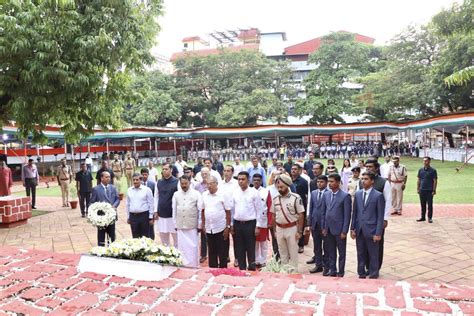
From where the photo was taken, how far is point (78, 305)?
2877 millimetres

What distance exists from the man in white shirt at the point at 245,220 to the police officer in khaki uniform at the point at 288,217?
0.36m

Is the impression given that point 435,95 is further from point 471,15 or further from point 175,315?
point 175,315

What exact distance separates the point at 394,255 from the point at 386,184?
145cm

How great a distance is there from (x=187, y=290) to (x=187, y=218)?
2693 mm

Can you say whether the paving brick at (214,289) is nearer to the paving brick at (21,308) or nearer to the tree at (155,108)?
the paving brick at (21,308)

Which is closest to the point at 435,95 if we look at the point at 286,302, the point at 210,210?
the point at 210,210

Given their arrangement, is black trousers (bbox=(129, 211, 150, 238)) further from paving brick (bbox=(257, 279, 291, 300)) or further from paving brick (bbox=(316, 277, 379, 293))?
paving brick (bbox=(316, 277, 379, 293))

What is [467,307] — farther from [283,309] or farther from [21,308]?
[21,308]

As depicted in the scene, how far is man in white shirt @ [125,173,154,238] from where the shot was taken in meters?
6.47

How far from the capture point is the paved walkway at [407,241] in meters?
5.79

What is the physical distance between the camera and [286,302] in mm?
2750

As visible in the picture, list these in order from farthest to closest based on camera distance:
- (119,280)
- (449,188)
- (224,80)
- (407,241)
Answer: (224,80) < (449,188) < (407,241) < (119,280)

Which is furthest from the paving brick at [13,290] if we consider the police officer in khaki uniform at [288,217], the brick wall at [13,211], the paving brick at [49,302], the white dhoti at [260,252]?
the brick wall at [13,211]

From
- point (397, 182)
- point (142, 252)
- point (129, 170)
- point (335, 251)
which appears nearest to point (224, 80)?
point (129, 170)
